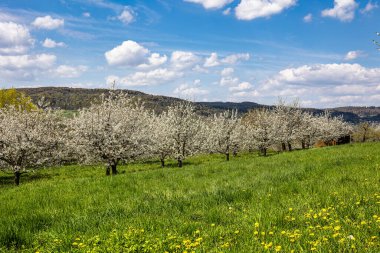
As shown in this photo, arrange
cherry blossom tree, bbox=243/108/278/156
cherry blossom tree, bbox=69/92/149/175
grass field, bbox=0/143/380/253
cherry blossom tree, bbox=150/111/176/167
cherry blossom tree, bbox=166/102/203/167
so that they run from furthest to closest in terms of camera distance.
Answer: cherry blossom tree, bbox=243/108/278/156 → cherry blossom tree, bbox=166/102/203/167 → cherry blossom tree, bbox=150/111/176/167 → cherry blossom tree, bbox=69/92/149/175 → grass field, bbox=0/143/380/253

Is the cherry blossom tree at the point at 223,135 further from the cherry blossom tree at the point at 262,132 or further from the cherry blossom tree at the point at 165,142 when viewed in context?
the cherry blossom tree at the point at 165,142

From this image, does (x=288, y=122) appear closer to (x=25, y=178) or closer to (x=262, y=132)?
(x=262, y=132)

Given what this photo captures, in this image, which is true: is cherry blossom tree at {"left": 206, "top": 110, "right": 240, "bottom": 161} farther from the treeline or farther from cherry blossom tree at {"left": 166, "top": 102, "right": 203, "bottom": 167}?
cherry blossom tree at {"left": 166, "top": 102, "right": 203, "bottom": 167}

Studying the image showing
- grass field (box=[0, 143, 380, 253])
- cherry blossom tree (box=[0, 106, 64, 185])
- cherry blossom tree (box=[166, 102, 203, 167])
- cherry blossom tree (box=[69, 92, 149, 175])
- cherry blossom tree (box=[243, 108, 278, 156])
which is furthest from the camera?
cherry blossom tree (box=[243, 108, 278, 156])

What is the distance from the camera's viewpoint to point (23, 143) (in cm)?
2514

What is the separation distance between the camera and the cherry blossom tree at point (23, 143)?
24984mm

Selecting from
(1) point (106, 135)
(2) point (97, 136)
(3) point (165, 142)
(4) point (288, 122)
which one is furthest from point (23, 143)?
(4) point (288, 122)

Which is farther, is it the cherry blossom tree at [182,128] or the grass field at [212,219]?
the cherry blossom tree at [182,128]

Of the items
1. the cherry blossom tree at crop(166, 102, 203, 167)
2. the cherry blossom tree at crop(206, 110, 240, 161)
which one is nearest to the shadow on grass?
the cherry blossom tree at crop(166, 102, 203, 167)

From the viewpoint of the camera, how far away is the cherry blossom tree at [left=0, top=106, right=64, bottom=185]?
82.0 feet

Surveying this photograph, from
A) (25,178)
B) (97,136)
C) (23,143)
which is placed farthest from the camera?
(25,178)

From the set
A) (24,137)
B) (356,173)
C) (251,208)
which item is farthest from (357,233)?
(24,137)

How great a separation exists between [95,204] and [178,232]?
506 centimetres

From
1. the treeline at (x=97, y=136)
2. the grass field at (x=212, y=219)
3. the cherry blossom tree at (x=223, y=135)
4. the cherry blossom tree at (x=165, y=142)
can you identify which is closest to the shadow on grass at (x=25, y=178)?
the treeline at (x=97, y=136)
